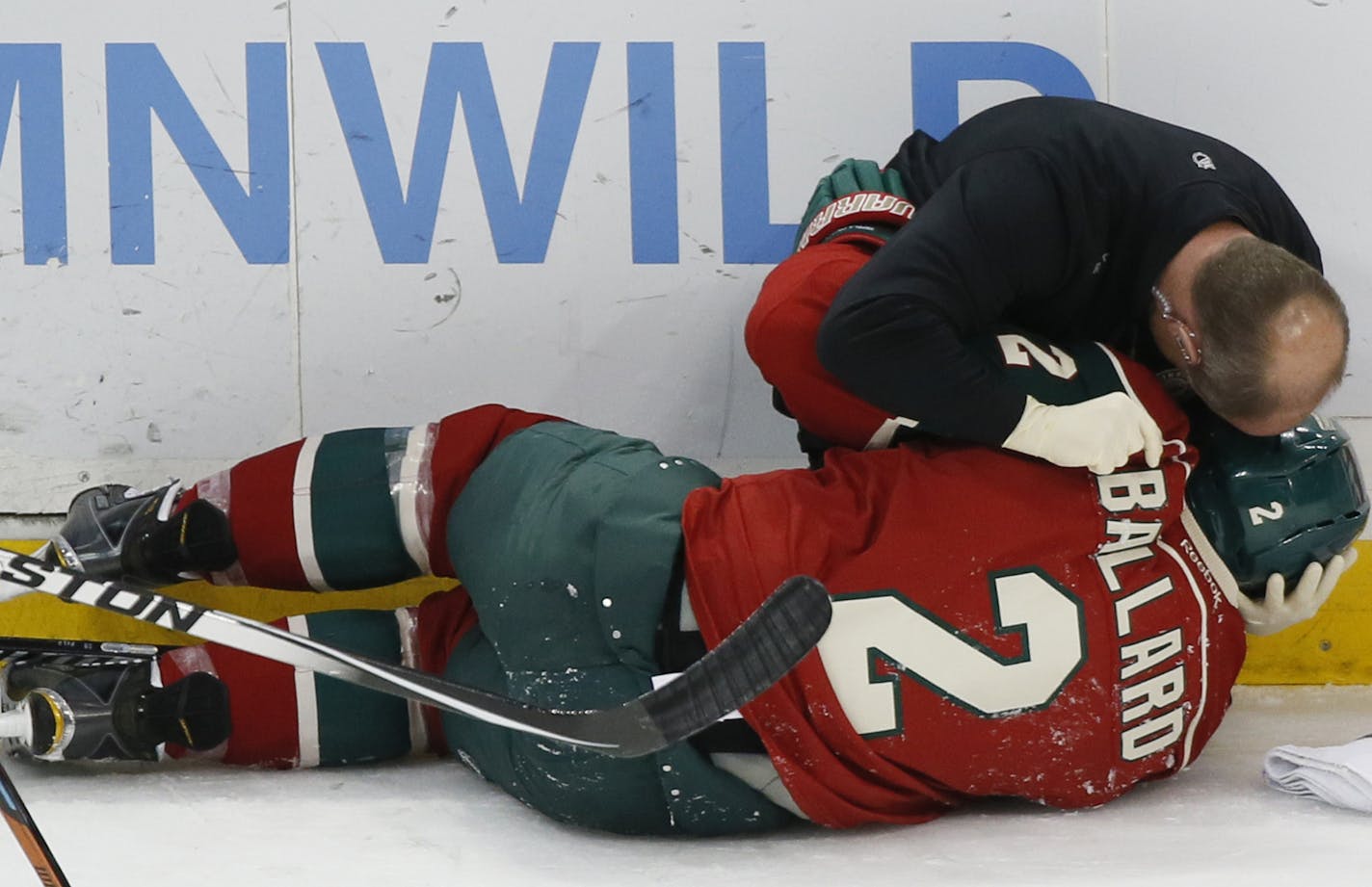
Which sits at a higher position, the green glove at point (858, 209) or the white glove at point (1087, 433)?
the green glove at point (858, 209)

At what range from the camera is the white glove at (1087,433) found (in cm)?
159

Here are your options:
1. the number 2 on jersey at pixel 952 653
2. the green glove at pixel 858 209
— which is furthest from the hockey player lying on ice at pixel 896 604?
the green glove at pixel 858 209

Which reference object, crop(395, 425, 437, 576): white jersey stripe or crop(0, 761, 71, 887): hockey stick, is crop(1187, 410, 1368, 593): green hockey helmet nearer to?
crop(395, 425, 437, 576): white jersey stripe

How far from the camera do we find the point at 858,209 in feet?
6.14

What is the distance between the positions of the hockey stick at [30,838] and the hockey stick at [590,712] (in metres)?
0.19

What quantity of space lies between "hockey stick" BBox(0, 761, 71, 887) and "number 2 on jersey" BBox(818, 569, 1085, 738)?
749 mm

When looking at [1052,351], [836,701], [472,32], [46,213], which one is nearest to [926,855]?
[836,701]

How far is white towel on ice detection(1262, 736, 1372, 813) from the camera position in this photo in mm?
1706

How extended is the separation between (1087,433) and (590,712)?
583mm

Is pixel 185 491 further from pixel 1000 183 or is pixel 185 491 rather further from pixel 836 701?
pixel 1000 183

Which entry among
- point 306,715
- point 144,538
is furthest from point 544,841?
point 144,538

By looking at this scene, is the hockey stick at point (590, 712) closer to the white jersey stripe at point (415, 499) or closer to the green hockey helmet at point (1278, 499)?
the white jersey stripe at point (415, 499)

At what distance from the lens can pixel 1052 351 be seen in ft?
5.57

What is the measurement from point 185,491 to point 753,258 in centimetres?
86
